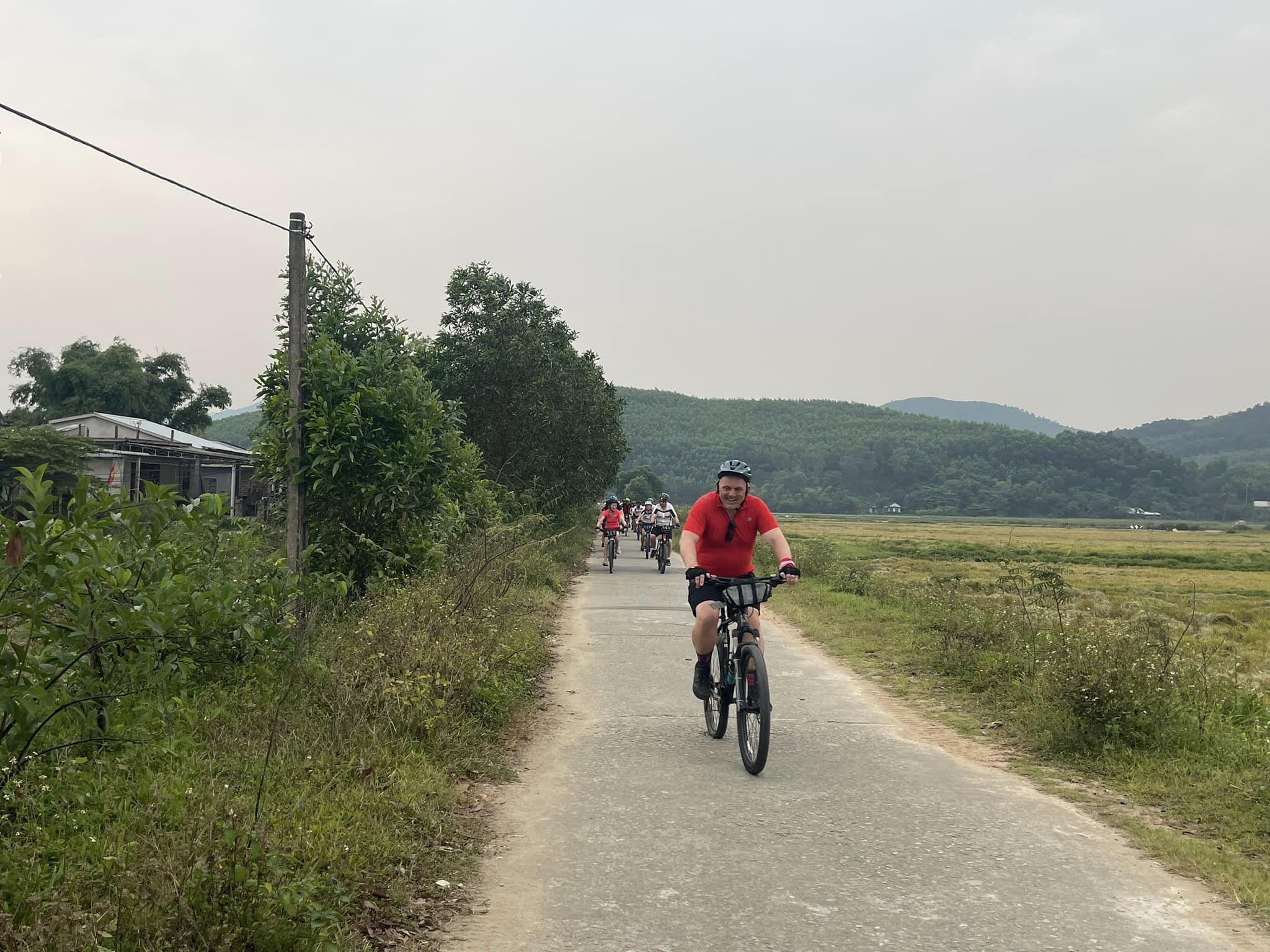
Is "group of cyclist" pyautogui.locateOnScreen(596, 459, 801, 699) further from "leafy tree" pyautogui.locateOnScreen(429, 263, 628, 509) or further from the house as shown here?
the house

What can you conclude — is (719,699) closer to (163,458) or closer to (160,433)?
(163,458)

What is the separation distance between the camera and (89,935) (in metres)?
3.07


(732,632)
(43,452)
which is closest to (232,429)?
(43,452)

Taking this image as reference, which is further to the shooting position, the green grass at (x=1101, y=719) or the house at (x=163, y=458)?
the house at (x=163, y=458)

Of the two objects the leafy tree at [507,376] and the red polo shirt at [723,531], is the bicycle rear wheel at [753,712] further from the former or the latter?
the leafy tree at [507,376]

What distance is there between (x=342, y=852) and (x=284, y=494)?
8.78 meters

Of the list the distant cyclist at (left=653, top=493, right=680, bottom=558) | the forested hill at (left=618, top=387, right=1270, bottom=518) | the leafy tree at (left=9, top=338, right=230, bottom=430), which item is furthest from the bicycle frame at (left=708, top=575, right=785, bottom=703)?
the forested hill at (left=618, top=387, right=1270, bottom=518)

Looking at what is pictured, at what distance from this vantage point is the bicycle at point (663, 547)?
81.8ft

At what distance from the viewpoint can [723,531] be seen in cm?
691

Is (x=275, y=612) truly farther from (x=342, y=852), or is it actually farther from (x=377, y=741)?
(x=342, y=852)

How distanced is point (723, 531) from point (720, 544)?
3.5 inches

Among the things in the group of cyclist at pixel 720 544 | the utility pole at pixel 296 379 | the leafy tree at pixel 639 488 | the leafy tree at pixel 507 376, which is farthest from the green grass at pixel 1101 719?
the leafy tree at pixel 639 488

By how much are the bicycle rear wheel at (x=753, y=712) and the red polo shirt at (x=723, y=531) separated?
2.12 ft

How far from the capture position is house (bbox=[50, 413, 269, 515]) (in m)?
32.8
